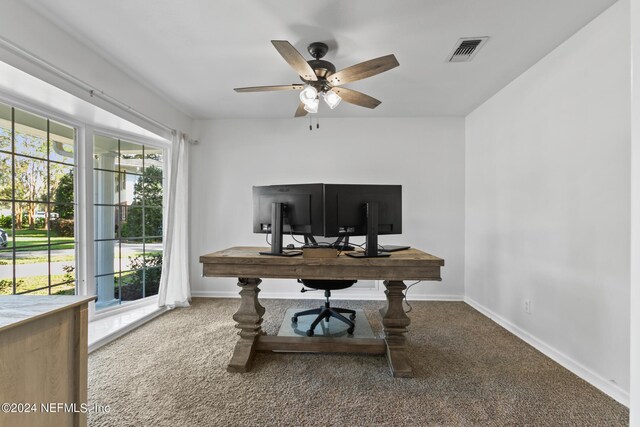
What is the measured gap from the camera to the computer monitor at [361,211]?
1.95m

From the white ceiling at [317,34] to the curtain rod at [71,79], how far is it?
0.30 m

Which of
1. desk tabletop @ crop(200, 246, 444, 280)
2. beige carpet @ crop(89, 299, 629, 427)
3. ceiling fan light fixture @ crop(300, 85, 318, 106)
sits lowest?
beige carpet @ crop(89, 299, 629, 427)

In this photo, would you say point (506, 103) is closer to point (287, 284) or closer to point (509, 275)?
point (509, 275)

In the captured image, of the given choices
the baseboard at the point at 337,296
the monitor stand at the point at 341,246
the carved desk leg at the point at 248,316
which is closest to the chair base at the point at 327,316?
the carved desk leg at the point at 248,316

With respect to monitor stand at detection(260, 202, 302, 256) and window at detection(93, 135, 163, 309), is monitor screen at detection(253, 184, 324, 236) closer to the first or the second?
monitor stand at detection(260, 202, 302, 256)

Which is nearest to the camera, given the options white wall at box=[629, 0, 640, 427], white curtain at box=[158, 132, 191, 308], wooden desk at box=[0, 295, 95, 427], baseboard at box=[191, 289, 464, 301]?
wooden desk at box=[0, 295, 95, 427]

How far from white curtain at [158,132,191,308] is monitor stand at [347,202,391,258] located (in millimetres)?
2339

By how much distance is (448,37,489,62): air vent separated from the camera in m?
2.07

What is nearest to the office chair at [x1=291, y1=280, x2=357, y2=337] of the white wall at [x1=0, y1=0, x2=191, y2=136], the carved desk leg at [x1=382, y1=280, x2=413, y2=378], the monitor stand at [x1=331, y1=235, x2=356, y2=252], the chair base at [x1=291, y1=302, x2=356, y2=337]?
the chair base at [x1=291, y1=302, x2=356, y2=337]

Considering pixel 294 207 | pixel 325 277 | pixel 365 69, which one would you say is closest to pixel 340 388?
pixel 325 277

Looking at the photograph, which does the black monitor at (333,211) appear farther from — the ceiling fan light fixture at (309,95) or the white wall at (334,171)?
the white wall at (334,171)

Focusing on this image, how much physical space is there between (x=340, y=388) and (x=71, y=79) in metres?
2.84

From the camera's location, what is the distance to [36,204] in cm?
231

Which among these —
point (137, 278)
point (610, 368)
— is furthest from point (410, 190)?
point (137, 278)
